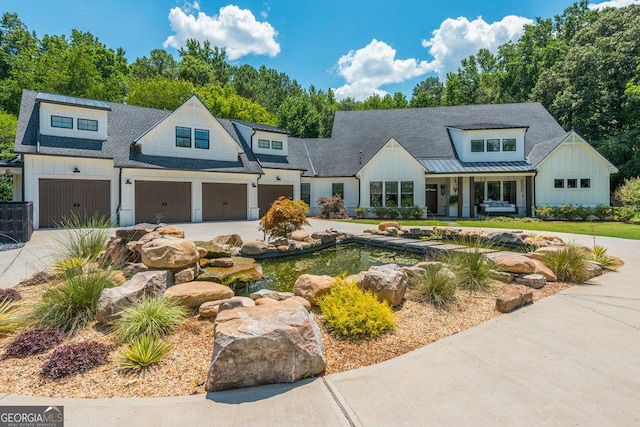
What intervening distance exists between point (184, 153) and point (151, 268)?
52.1 feet

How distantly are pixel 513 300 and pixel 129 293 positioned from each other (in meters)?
5.61

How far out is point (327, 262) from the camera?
963 cm

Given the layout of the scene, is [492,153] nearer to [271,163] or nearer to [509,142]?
[509,142]

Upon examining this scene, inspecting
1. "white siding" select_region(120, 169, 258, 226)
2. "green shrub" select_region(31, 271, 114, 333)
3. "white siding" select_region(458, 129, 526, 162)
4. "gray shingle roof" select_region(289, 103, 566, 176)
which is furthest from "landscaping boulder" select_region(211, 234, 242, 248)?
"white siding" select_region(458, 129, 526, 162)

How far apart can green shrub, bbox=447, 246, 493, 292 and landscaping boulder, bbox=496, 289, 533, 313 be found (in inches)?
30.6

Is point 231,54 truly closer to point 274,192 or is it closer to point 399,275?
point 274,192

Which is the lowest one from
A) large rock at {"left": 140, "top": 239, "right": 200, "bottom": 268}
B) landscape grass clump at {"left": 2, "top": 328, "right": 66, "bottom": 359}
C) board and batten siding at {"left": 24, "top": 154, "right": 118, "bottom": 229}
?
landscape grass clump at {"left": 2, "top": 328, "right": 66, "bottom": 359}

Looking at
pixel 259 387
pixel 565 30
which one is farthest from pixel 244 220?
pixel 565 30

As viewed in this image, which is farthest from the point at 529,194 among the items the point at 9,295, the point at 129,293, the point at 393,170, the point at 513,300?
the point at 9,295

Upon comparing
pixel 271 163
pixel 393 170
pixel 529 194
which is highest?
pixel 271 163

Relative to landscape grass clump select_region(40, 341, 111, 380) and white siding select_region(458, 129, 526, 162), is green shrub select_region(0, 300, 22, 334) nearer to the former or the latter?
landscape grass clump select_region(40, 341, 111, 380)

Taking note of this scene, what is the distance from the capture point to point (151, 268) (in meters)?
5.79

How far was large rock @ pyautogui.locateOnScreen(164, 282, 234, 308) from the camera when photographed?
4.85m

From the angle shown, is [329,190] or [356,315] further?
[329,190]
